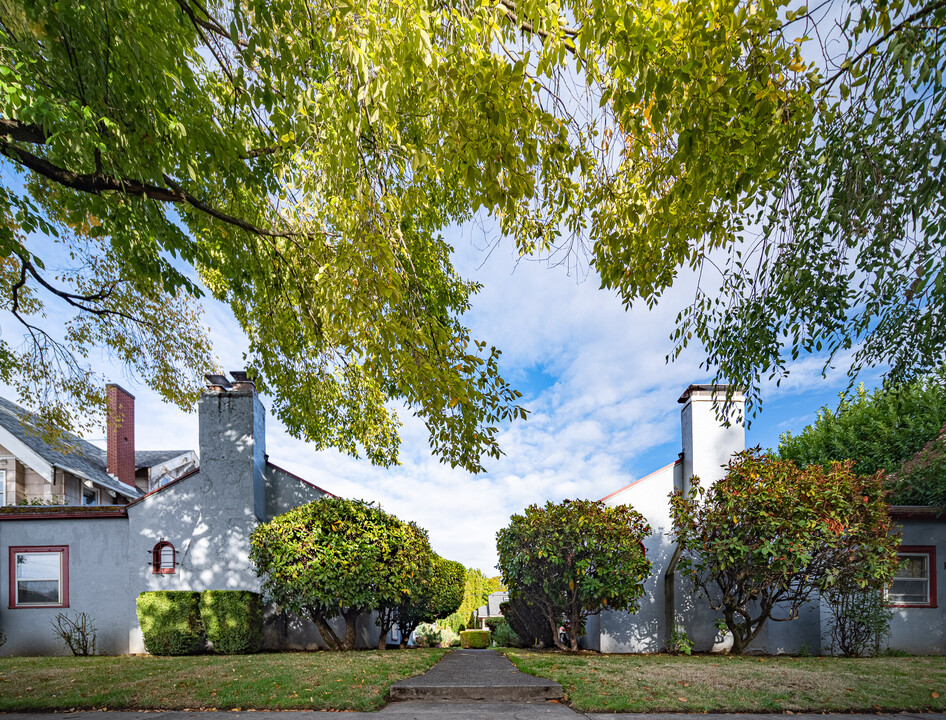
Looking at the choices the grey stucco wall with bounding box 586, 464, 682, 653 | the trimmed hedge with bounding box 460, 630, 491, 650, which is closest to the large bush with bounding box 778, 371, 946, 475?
the grey stucco wall with bounding box 586, 464, 682, 653

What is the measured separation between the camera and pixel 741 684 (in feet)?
24.5

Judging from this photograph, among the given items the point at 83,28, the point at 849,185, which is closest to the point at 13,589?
the point at 83,28

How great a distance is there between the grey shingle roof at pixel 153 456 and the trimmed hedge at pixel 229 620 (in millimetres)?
14497

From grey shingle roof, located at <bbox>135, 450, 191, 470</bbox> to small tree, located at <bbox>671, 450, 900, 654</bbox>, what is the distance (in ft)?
70.1

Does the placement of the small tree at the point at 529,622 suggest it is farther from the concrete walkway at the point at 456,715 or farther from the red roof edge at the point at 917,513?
the red roof edge at the point at 917,513

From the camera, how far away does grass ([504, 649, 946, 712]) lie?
257 inches

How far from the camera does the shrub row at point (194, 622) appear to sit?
11922 millimetres

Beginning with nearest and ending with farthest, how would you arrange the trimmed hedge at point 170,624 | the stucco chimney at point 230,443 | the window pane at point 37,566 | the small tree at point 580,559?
1. the small tree at point 580,559
2. the trimmed hedge at point 170,624
3. the stucco chimney at point 230,443
4. the window pane at point 37,566

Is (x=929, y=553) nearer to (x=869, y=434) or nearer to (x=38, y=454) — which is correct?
(x=869, y=434)

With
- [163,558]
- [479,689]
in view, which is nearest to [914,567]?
[479,689]

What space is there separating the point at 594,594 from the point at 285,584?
5.58 meters

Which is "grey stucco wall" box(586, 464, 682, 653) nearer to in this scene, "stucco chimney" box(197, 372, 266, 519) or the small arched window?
"stucco chimney" box(197, 372, 266, 519)

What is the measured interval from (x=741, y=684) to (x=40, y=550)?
45.5 ft

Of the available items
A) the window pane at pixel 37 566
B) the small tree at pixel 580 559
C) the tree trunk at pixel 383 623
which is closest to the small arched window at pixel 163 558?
the window pane at pixel 37 566
